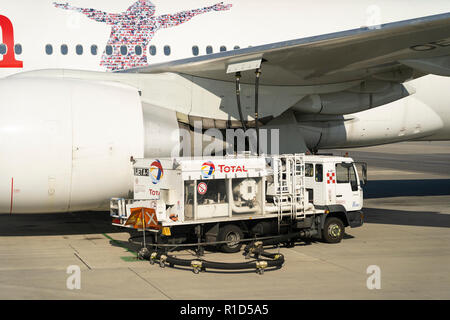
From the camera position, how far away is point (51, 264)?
9.97 metres

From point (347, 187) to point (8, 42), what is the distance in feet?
25.8

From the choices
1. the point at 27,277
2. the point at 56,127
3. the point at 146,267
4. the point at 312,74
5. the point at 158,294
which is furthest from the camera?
the point at 312,74

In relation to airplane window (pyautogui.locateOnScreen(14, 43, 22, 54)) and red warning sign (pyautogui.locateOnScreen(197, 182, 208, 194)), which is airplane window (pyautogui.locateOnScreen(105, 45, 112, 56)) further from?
red warning sign (pyautogui.locateOnScreen(197, 182, 208, 194))

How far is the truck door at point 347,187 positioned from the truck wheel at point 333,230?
384 millimetres

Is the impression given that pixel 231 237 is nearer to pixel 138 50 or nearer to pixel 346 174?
pixel 346 174

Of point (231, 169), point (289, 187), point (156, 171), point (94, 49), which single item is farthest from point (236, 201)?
point (94, 49)

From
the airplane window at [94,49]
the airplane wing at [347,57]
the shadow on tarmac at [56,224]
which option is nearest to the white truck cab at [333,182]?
the airplane wing at [347,57]

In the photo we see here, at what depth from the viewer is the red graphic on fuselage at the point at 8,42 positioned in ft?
44.7

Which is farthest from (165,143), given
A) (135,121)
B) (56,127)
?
(56,127)

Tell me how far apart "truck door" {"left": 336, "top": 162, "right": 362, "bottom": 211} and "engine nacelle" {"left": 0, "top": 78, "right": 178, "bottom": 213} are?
11.3ft

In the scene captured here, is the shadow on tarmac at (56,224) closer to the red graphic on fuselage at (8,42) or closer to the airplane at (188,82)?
the airplane at (188,82)

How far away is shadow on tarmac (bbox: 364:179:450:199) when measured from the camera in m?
19.8

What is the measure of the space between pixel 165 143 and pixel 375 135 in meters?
5.87
